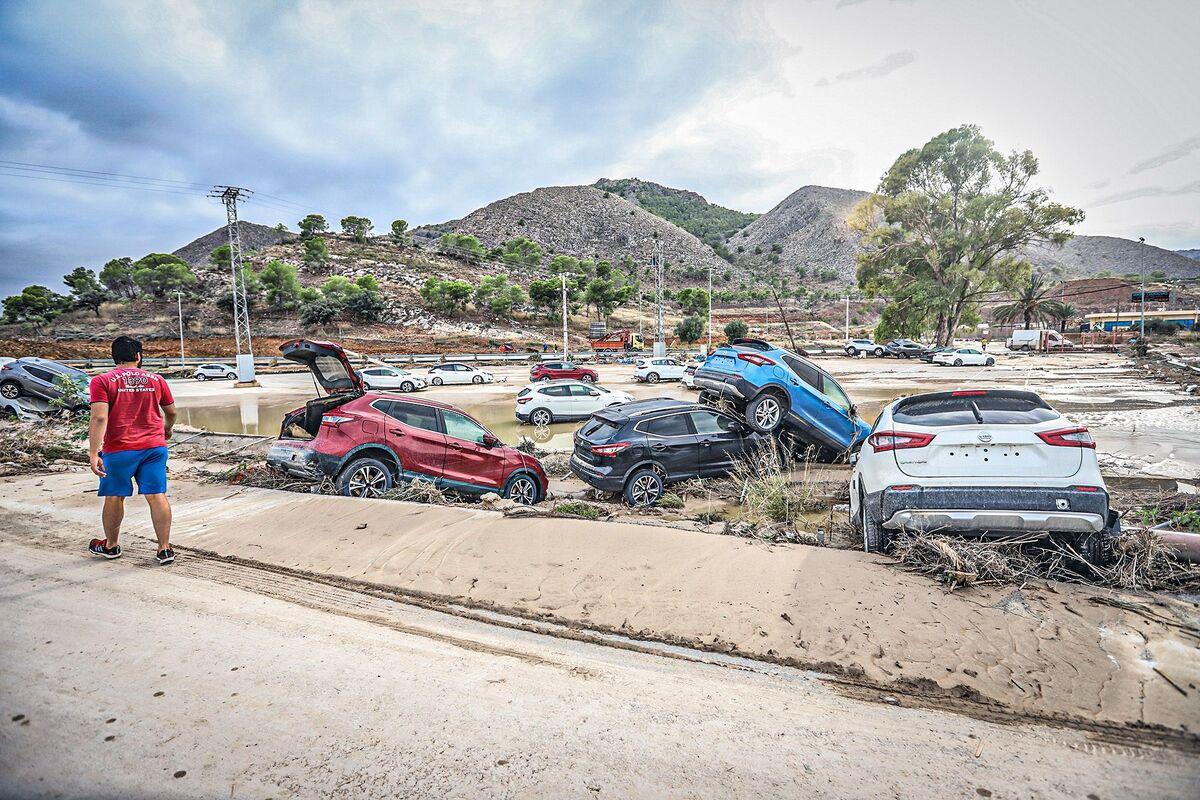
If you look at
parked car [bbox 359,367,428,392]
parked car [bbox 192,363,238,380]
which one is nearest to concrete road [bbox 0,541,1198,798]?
parked car [bbox 359,367,428,392]

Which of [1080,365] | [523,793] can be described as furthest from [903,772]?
[1080,365]

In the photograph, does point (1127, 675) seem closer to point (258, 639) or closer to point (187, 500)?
point (258, 639)

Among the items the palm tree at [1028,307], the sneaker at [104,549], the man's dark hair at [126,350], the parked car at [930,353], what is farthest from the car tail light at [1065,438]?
the palm tree at [1028,307]

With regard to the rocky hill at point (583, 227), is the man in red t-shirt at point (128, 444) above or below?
below

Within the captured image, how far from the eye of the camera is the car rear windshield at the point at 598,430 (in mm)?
8656

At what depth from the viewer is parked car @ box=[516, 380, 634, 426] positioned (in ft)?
59.0

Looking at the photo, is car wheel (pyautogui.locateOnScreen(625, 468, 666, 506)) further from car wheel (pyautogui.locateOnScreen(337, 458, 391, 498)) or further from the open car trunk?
the open car trunk

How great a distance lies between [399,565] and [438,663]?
72.4 inches

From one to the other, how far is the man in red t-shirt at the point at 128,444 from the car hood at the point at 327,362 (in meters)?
2.91

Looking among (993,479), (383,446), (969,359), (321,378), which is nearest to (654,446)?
(383,446)

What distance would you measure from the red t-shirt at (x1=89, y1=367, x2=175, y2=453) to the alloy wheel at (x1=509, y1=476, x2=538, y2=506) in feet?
14.7

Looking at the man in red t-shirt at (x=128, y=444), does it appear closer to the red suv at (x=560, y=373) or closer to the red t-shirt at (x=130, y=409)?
the red t-shirt at (x=130, y=409)

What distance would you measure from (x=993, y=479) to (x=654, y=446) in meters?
4.69

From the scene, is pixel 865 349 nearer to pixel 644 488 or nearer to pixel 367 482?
pixel 644 488
